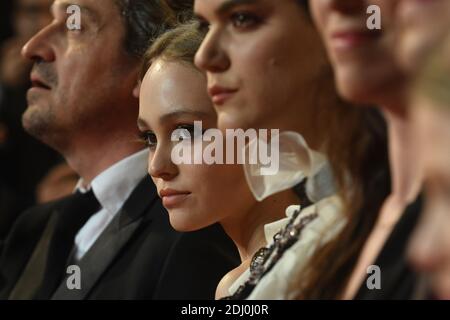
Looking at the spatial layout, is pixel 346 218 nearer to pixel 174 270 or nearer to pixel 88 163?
pixel 174 270

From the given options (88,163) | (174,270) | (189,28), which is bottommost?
(174,270)

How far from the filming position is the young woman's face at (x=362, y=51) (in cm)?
81

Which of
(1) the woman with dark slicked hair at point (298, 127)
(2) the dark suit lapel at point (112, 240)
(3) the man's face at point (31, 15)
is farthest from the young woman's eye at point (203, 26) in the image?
(3) the man's face at point (31, 15)

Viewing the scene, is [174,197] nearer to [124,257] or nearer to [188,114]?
[188,114]

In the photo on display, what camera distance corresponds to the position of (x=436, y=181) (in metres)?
0.67

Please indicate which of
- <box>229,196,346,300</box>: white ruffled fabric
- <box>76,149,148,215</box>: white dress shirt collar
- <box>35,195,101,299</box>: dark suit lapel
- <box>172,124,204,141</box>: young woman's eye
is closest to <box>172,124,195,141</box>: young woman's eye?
<box>172,124,204,141</box>: young woman's eye

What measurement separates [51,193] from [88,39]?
1.97 feet

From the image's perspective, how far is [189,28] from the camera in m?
1.19

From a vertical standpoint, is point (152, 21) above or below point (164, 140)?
above

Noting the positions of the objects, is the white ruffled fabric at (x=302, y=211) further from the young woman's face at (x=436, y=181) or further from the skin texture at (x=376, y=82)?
the young woman's face at (x=436, y=181)

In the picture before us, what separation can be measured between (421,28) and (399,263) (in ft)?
0.58

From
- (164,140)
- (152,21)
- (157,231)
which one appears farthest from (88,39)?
(164,140)

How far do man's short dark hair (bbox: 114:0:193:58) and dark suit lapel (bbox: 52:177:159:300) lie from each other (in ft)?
0.60

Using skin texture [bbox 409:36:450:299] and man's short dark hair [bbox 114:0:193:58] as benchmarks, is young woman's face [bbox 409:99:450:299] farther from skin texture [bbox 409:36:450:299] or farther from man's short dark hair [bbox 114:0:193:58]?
man's short dark hair [bbox 114:0:193:58]
